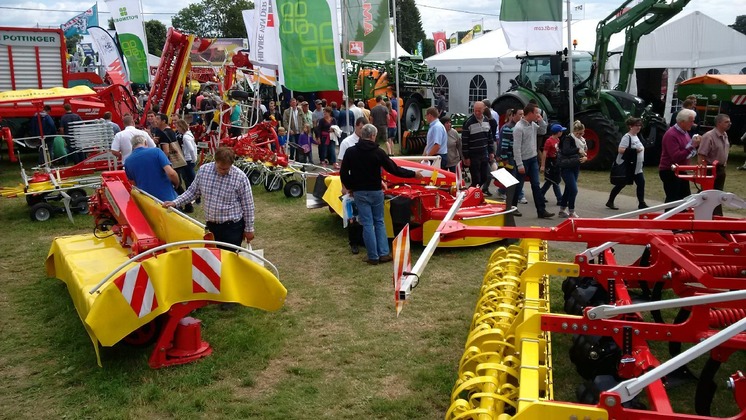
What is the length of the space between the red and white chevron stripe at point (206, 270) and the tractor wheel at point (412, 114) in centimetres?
1430

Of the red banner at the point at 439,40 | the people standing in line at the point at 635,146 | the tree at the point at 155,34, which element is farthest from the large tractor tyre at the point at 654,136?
the tree at the point at 155,34

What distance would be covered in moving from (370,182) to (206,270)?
2.82m

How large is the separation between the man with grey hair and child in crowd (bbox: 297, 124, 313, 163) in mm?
7068

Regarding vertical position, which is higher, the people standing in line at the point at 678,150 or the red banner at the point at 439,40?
the red banner at the point at 439,40

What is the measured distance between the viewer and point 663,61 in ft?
63.7

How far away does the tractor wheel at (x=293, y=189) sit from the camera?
1118 cm

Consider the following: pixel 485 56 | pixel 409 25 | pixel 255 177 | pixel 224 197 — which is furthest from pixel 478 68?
pixel 409 25

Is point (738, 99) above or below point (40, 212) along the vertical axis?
above

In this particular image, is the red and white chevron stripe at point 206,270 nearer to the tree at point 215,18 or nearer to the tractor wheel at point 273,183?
the tractor wheel at point 273,183

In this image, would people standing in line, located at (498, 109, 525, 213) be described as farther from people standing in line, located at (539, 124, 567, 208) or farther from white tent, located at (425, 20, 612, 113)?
white tent, located at (425, 20, 612, 113)

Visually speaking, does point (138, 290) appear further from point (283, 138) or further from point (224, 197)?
point (283, 138)

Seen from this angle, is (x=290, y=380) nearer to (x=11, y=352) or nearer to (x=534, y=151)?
(x=11, y=352)

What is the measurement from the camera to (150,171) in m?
7.05

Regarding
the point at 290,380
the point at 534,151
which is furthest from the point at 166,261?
the point at 534,151
